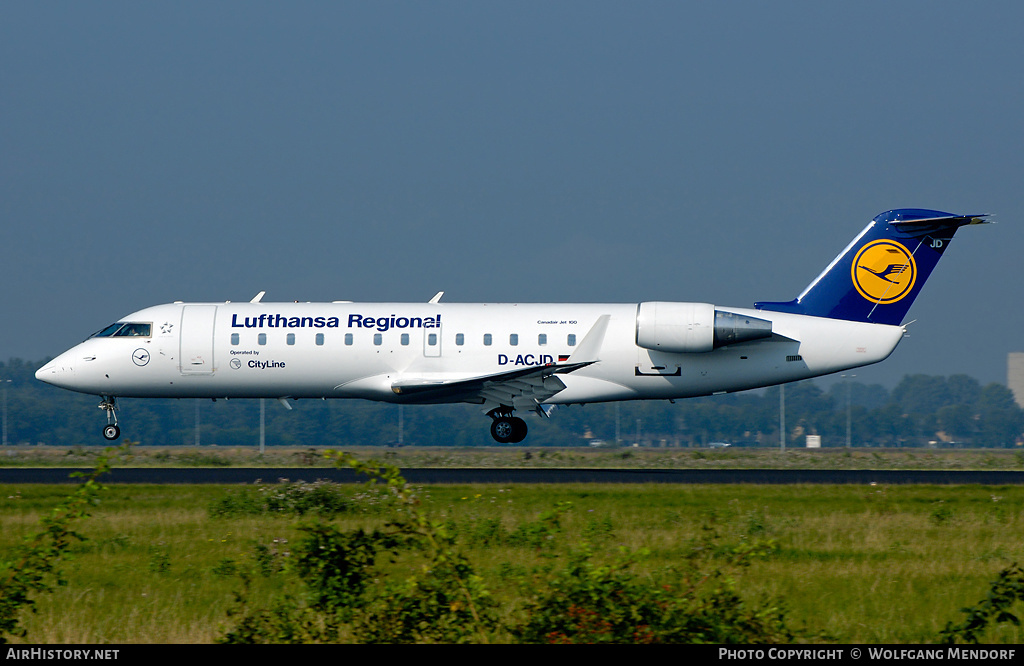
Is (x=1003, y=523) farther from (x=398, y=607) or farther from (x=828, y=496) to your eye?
(x=398, y=607)

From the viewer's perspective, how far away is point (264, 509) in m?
17.3

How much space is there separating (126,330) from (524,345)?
10781mm

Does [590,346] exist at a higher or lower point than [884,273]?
lower

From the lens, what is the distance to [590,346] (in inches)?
1115

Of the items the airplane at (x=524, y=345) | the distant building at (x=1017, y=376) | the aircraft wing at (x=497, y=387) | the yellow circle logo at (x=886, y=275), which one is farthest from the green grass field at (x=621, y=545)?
the distant building at (x=1017, y=376)

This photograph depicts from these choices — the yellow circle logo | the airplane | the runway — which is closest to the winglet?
the airplane

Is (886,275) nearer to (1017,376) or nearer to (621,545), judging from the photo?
(621,545)

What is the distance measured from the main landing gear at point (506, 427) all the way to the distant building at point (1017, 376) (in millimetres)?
152653

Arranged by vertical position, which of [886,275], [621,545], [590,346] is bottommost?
[621,545]

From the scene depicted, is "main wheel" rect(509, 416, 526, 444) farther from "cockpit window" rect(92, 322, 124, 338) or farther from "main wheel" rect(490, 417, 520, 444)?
"cockpit window" rect(92, 322, 124, 338)

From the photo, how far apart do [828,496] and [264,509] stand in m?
10.1

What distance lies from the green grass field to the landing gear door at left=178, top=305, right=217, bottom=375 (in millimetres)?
8274

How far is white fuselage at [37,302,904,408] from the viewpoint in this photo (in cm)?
2852

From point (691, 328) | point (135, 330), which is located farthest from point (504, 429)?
point (135, 330)
